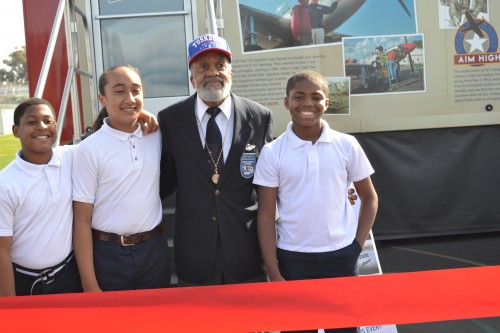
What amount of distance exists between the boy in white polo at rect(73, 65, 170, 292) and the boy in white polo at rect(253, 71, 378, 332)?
55cm

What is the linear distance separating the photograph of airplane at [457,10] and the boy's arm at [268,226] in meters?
4.38

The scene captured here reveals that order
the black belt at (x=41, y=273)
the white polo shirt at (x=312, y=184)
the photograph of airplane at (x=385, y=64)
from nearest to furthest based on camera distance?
the black belt at (x=41, y=273)
the white polo shirt at (x=312, y=184)
the photograph of airplane at (x=385, y=64)

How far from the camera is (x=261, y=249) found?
271cm

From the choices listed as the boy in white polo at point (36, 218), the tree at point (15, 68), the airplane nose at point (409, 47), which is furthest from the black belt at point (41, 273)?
the tree at point (15, 68)

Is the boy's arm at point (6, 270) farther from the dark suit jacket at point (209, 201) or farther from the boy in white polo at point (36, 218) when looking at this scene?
the dark suit jacket at point (209, 201)

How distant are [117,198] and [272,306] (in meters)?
0.94

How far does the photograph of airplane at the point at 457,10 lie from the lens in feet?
20.2

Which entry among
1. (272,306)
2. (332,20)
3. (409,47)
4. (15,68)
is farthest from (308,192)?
(15,68)

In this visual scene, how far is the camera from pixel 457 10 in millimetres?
6160

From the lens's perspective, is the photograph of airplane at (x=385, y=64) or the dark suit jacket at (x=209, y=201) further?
the photograph of airplane at (x=385, y=64)

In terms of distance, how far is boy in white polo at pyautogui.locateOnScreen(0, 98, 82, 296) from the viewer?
2439 millimetres

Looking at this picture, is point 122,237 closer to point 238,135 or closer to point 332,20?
point 238,135

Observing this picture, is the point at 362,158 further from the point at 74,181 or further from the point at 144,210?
the point at 74,181

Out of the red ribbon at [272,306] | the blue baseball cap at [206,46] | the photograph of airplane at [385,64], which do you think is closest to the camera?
the red ribbon at [272,306]
